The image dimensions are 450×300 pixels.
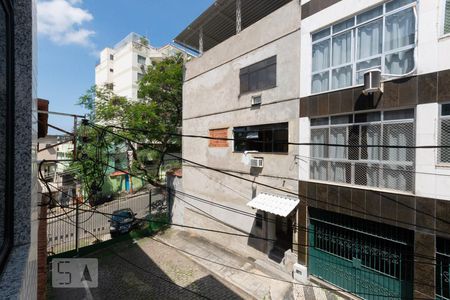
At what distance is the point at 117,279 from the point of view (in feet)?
34.9

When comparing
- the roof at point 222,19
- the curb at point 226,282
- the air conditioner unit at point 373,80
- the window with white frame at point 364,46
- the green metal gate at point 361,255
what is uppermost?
the roof at point 222,19

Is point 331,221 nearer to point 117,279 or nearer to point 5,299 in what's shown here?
point 5,299

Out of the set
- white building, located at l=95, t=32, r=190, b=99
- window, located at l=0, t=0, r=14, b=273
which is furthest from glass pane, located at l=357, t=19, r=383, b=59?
white building, located at l=95, t=32, r=190, b=99

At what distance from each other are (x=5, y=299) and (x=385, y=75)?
8.70 meters

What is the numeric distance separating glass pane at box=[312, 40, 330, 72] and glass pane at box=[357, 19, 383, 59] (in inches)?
42.8

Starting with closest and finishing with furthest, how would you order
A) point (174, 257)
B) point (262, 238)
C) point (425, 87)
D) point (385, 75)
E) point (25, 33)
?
1. point (25, 33)
2. point (425, 87)
3. point (385, 75)
4. point (262, 238)
5. point (174, 257)

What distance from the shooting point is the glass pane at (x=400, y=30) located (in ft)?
21.6

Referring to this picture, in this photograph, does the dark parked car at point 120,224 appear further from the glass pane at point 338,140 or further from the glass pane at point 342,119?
the glass pane at point 342,119

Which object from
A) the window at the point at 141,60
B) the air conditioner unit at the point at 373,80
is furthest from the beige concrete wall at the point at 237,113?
the window at the point at 141,60

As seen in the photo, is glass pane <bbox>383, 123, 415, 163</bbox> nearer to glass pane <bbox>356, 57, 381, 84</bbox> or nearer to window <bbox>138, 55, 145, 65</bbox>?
glass pane <bbox>356, 57, 381, 84</bbox>

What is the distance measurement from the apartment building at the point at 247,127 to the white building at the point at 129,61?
20960 millimetres

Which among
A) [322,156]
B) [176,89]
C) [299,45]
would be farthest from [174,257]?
[176,89]

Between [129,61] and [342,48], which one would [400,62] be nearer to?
[342,48]

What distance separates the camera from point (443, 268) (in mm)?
6266
